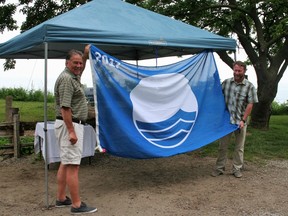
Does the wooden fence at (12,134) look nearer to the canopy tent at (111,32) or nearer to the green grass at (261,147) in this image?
the canopy tent at (111,32)

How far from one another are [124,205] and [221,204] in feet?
3.98

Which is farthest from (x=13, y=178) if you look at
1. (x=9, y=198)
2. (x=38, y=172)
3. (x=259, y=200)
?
(x=259, y=200)

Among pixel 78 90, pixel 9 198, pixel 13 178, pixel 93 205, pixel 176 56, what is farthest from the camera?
pixel 176 56

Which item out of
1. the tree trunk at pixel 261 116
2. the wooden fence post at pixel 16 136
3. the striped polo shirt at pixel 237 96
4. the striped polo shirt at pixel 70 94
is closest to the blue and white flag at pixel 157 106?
the striped polo shirt at pixel 237 96

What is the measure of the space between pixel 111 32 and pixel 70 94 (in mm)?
1210

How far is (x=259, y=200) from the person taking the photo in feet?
15.6

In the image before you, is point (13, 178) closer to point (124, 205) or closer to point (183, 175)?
point (124, 205)

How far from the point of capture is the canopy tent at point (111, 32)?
4.46m

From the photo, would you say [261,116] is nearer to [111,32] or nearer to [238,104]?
[238,104]

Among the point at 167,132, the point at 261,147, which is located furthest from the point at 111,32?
the point at 261,147

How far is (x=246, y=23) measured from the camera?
1252 centimetres

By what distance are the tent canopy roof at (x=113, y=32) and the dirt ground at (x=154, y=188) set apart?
2.01 meters

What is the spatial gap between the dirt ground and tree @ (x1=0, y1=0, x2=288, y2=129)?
16.5 ft

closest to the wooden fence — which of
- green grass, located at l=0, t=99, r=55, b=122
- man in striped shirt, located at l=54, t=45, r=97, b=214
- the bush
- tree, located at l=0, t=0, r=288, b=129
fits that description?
man in striped shirt, located at l=54, t=45, r=97, b=214
